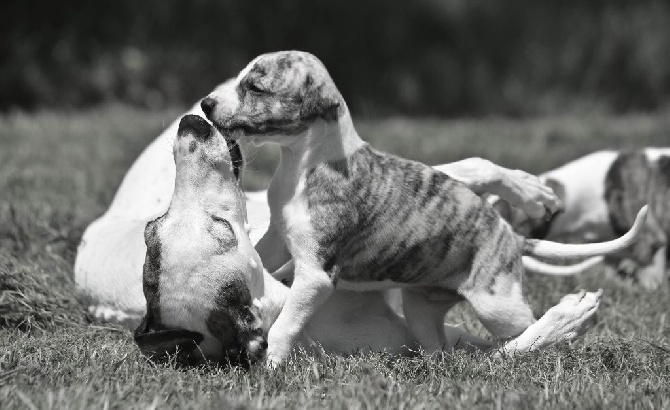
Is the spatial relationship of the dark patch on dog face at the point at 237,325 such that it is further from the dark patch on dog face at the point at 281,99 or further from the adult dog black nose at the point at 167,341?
the dark patch on dog face at the point at 281,99

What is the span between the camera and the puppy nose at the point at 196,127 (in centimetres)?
368

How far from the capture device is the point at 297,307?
3.72 meters

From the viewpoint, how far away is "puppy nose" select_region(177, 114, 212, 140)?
3.68 metres

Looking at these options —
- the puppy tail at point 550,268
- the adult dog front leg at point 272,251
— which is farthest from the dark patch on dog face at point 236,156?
the puppy tail at point 550,268

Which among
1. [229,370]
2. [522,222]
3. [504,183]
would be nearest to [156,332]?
[229,370]

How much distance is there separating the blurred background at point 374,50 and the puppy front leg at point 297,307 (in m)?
9.55

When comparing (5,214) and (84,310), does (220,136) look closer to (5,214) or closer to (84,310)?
(84,310)

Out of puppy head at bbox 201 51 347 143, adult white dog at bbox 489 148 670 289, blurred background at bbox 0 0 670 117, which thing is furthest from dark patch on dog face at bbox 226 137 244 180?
blurred background at bbox 0 0 670 117

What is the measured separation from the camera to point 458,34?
1418cm

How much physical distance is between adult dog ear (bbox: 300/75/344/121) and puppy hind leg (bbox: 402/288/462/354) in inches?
33.8

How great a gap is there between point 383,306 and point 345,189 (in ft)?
2.11

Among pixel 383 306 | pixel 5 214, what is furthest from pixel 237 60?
pixel 383 306

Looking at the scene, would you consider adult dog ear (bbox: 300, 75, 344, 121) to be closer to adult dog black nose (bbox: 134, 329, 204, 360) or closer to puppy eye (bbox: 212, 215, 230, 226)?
puppy eye (bbox: 212, 215, 230, 226)

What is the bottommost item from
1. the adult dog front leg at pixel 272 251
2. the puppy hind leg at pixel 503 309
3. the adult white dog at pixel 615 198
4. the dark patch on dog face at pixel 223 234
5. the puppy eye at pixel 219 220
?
the adult white dog at pixel 615 198
